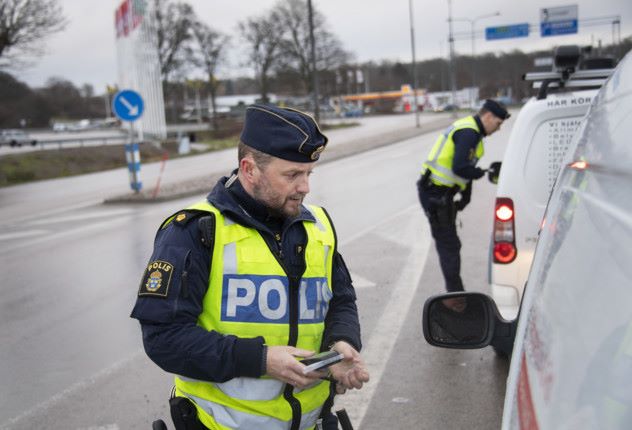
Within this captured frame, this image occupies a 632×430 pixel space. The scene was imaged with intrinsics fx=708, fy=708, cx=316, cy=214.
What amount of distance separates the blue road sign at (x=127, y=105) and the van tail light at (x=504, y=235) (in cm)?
1195

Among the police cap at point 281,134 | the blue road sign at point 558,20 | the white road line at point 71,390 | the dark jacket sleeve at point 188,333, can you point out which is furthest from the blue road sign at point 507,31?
the dark jacket sleeve at point 188,333

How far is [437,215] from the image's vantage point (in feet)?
19.3

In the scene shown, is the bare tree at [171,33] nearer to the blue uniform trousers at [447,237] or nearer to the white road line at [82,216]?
the white road line at [82,216]

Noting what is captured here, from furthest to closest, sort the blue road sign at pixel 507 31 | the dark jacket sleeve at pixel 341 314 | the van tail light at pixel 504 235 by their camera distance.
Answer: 1. the blue road sign at pixel 507 31
2. the van tail light at pixel 504 235
3. the dark jacket sleeve at pixel 341 314

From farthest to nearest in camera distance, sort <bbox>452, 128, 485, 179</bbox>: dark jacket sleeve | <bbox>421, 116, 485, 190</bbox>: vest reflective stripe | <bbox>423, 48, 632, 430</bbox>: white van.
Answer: <bbox>421, 116, 485, 190</bbox>: vest reflective stripe
<bbox>452, 128, 485, 179</bbox>: dark jacket sleeve
<bbox>423, 48, 632, 430</bbox>: white van

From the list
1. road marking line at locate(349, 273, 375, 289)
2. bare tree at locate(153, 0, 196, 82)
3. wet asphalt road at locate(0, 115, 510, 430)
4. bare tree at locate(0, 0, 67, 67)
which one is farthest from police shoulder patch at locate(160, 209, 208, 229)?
bare tree at locate(153, 0, 196, 82)

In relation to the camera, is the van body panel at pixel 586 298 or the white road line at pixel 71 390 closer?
the van body panel at pixel 586 298

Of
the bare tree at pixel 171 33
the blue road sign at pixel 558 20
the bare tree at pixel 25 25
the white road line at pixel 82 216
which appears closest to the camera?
the white road line at pixel 82 216

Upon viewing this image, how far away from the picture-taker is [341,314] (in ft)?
7.66

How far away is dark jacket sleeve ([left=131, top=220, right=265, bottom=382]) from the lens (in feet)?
6.42

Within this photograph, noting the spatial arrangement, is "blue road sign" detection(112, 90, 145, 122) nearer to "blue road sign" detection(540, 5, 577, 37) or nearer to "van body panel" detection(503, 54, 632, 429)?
"van body panel" detection(503, 54, 632, 429)

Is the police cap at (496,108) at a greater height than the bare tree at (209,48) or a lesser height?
lesser

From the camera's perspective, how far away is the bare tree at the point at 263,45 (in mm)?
68250

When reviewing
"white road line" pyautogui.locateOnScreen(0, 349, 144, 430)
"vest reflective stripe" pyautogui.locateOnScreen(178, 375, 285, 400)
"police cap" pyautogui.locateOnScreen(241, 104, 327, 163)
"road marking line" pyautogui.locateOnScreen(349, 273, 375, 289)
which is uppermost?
"police cap" pyautogui.locateOnScreen(241, 104, 327, 163)
